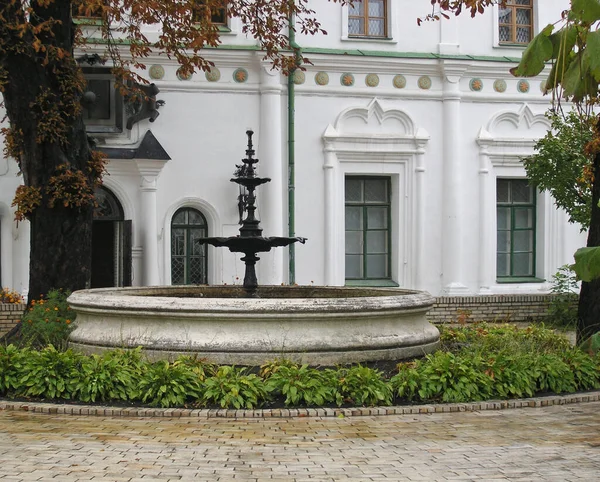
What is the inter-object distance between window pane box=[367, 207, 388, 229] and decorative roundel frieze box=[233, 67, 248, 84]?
4.16 metres

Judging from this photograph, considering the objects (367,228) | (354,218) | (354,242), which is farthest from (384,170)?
(354,242)

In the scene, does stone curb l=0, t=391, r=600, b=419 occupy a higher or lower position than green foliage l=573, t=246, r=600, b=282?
lower

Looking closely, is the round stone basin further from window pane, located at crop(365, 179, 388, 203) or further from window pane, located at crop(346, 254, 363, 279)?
window pane, located at crop(365, 179, 388, 203)

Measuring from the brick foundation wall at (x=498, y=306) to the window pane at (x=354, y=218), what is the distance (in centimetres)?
293

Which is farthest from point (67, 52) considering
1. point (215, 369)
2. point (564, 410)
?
point (564, 410)

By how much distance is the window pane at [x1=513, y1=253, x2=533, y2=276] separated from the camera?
22.1 meters

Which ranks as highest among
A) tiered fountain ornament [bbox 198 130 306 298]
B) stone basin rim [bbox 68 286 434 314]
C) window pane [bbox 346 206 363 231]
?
window pane [bbox 346 206 363 231]

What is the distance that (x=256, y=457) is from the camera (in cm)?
659

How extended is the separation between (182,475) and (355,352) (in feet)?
12.2

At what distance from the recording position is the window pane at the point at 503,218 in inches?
870

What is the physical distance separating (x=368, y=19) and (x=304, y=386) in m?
14.1

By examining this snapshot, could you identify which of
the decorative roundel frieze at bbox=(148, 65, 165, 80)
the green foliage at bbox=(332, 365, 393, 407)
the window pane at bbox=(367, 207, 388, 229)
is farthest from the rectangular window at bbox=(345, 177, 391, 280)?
the green foliage at bbox=(332, 365, 393, 407)

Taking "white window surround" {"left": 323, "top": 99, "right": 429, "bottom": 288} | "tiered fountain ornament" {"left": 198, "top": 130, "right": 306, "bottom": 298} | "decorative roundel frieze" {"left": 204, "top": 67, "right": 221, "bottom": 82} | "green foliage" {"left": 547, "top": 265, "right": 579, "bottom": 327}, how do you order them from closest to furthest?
"tiered fountain ornament" {"left": 198, "top": 130, "right": 306, "bottom": 298}, "green foliage" {"left": 547, "top": 265, "right": 579, "bottom": 327}, "decorative roundel frieze" {"left": 204, "top": 67, "right": 221, "bottom": 82}, "white window surround" {"left": 323, "top": 99, "right": 429, "bottom": 288}

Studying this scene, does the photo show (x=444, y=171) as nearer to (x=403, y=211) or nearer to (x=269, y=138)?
(x=403, y=211)
